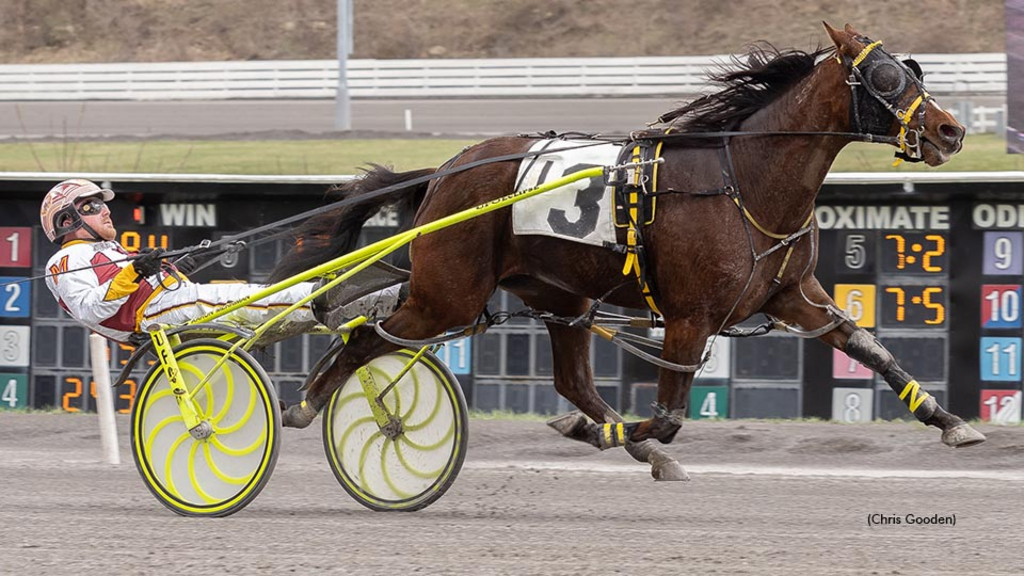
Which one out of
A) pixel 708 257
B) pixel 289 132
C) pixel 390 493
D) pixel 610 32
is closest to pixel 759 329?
pixel 708 257

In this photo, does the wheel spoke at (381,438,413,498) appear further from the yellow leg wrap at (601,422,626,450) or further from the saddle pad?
the saddle pad

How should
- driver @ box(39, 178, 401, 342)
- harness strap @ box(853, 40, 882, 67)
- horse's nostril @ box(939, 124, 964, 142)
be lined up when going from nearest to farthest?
horse's nostril @ box(939, 124, 964, 142) < harness strap @ box(853, 40, 882, 67) < driver @ box(39, 178, 401, 342)

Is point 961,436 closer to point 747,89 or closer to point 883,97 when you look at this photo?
point 883,97

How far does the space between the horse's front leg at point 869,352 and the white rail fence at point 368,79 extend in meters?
14.8

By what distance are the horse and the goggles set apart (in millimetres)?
1164

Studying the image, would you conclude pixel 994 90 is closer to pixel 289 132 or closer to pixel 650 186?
pixel 289 132

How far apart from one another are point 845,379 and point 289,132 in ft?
33.8

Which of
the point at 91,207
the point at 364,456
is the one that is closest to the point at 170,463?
the point at 364,456

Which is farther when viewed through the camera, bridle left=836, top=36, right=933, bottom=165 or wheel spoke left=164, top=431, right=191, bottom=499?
wheel spoke left=164, top=431, right=191, bottom=499

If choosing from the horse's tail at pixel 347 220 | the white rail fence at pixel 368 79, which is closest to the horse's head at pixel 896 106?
the horse's tail at pixel 347 220

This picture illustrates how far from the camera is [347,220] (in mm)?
5977

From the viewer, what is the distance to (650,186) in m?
5.02

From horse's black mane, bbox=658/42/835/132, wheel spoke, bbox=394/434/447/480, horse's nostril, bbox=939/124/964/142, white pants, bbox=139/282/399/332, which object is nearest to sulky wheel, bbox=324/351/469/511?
wheel spoke, bbox=394/434/447/480

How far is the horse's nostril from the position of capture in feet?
15.5
